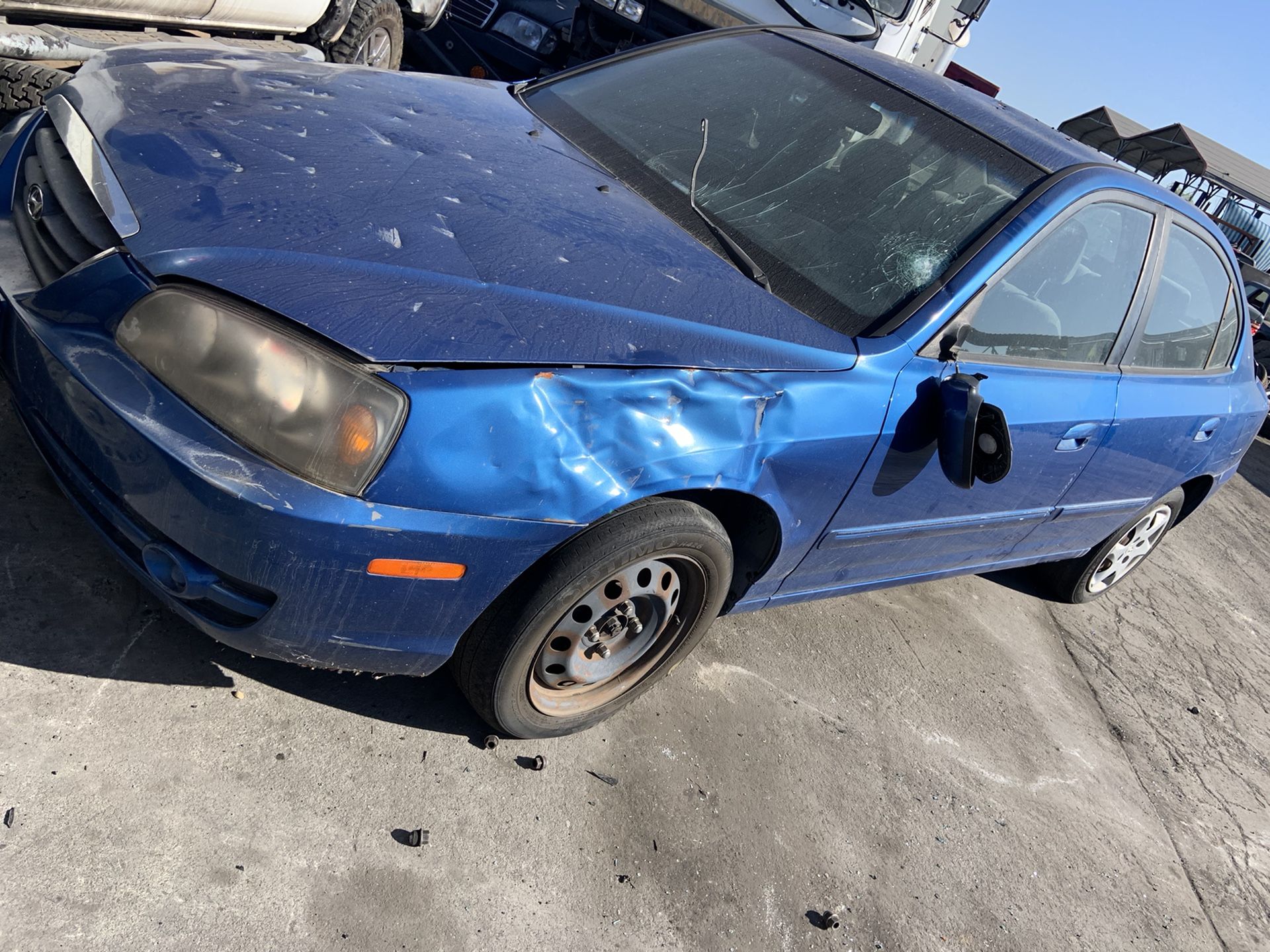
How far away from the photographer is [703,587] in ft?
8.31

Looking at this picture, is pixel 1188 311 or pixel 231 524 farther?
pixel 1188 311

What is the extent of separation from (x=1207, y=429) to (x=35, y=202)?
3923 mm

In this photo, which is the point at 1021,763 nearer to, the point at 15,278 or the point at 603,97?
the point at 603,97

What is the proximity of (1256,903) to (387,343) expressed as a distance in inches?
122

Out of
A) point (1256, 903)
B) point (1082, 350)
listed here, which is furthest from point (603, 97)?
point (1256, 903)

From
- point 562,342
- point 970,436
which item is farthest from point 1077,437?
point 562,342

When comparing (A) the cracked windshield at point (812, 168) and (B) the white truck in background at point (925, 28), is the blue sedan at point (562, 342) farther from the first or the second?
(B) the white truck in background at point (925, 28)

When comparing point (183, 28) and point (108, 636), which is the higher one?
point (183, 28)

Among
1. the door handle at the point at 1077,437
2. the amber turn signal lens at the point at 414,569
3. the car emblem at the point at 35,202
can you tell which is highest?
the door handle at the point at 1077,437

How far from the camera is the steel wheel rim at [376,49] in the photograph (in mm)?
6301

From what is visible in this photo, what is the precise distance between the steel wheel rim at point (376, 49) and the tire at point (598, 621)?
4.91m

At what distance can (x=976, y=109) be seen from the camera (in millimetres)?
3291

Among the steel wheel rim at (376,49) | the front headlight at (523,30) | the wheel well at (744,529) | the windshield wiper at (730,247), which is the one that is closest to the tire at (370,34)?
the steel wheel rim at (376,49)

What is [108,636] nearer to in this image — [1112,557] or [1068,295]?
[1068,295]
